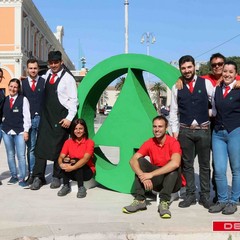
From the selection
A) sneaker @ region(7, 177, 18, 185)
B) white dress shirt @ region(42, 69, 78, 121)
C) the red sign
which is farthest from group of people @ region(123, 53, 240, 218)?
sneaker @ region(7, 177, 18, 185)

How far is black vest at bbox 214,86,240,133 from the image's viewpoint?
4.42 metres

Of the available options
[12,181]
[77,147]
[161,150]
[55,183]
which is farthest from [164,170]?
[12,181]

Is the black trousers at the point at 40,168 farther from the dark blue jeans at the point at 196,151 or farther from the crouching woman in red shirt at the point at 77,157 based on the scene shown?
the dark blue jeans at the point at 196,151

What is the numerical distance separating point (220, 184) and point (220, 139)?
1.72ft

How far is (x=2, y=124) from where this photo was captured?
6.04 meters

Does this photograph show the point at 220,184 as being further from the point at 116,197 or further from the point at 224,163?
the point at 116,197

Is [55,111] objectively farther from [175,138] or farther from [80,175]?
[175,138]

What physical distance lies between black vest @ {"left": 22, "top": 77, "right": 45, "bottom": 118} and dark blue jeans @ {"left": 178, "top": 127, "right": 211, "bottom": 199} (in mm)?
2280

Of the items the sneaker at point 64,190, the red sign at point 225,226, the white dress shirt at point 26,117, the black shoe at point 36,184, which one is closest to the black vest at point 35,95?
the white dress shirt at point 26,117

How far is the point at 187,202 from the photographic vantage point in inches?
191

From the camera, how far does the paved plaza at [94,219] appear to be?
152 inches

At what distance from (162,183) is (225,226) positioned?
908 mm

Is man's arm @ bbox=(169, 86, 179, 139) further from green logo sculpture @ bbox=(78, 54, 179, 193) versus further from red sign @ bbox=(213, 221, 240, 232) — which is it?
red sign @ bbox=(213, 221, 240, 232)

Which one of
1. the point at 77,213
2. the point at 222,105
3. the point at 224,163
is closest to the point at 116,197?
the point at 77,213
